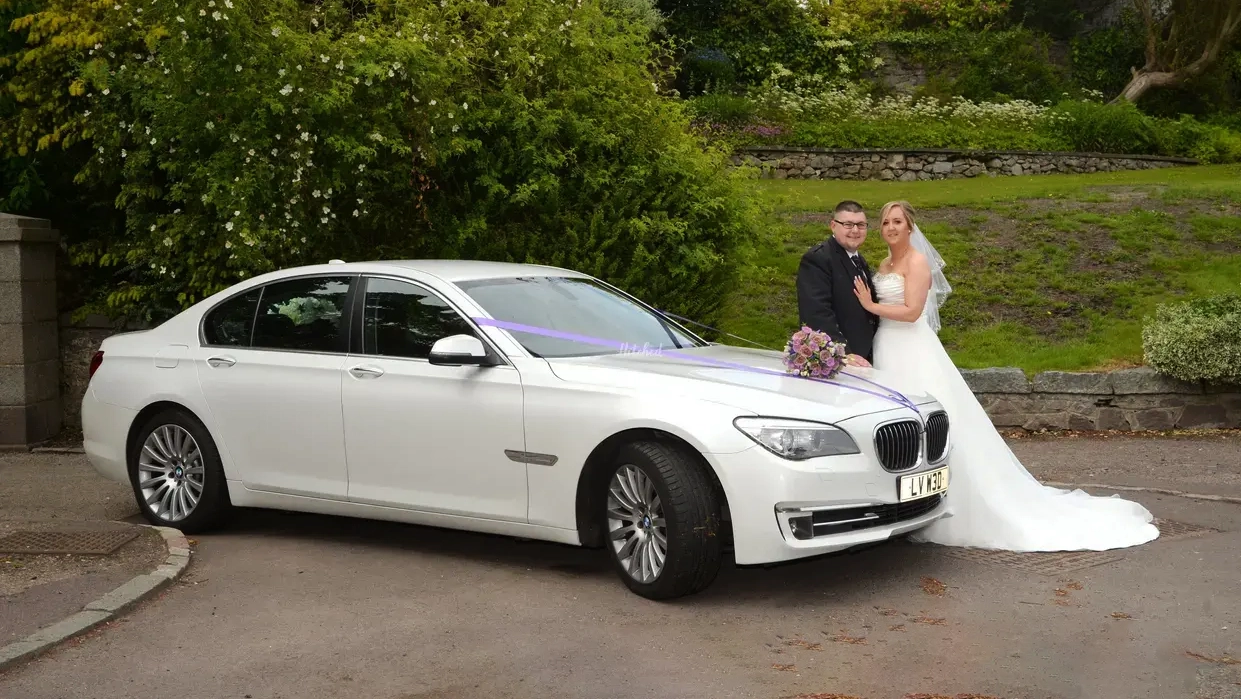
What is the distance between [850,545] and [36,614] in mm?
3846

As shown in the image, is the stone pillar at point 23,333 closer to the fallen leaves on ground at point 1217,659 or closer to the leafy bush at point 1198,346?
the leafy bush at point 1198,346

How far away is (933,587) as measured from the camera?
6711 millimetres

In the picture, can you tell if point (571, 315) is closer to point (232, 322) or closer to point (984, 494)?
point (232, 322)

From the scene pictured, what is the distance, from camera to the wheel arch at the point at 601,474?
20.6 feet

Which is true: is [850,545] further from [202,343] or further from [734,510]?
[202,343]

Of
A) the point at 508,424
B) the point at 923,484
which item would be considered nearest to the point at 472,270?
the point at 508,424

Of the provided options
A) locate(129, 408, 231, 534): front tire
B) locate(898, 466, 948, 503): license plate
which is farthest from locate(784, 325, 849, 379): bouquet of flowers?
locate(129, 408, 231, 534): front tire

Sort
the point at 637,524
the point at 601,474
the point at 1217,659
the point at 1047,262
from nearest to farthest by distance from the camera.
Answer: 1. the point at 1217,659
2. the point at 637,524
3. the point at 601,474
4. the point at 1047,262

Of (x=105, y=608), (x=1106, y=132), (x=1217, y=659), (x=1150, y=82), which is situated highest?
(x=1150, y=82)

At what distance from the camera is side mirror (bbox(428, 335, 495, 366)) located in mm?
6785

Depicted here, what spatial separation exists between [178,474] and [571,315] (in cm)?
276

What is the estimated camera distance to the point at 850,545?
6.20 metres

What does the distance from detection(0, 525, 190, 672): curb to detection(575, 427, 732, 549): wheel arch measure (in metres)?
2.20

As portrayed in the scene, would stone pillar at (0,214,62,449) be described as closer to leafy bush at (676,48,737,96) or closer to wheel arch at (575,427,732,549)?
wheel arch at (575,427,732,549)
